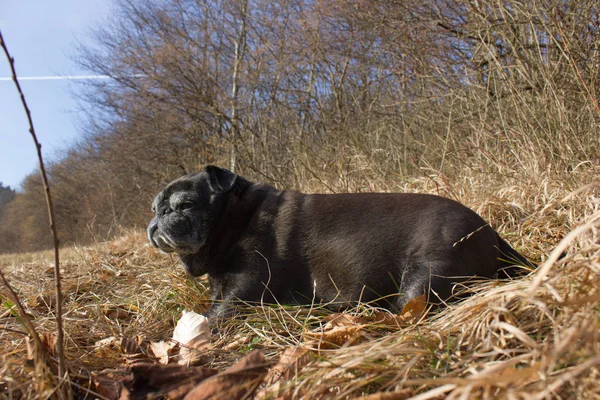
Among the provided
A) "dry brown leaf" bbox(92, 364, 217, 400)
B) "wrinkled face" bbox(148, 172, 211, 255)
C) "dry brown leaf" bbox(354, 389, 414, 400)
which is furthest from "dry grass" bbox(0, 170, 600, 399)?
"wrinkled face" bbox(148, 172, 211, 255)

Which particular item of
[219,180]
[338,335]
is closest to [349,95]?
[219,180]

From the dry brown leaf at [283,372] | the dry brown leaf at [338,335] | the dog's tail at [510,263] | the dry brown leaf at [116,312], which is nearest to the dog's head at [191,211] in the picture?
the dry brown leaf at [116,312]

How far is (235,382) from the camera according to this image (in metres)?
1.49

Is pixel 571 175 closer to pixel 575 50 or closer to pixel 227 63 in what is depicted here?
pixel 575 50

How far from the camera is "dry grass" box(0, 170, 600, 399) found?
3.74 feet

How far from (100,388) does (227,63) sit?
13803 millimetres

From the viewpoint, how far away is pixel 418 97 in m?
7.43

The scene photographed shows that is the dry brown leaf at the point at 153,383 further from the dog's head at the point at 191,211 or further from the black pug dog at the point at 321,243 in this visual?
the dog's head at the point at 191,211

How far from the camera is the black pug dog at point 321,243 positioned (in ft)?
8.50

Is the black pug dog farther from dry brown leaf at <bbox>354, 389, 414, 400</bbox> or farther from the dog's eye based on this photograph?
dry brown leaf at <bbox>354, 389, 414, 400</bbox>

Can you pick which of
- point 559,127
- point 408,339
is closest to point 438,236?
point 408,339

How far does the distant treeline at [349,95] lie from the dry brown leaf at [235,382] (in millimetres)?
2340

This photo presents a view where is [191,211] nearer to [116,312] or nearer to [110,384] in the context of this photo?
[116,312]

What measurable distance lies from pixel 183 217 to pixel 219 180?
0.35 metres
